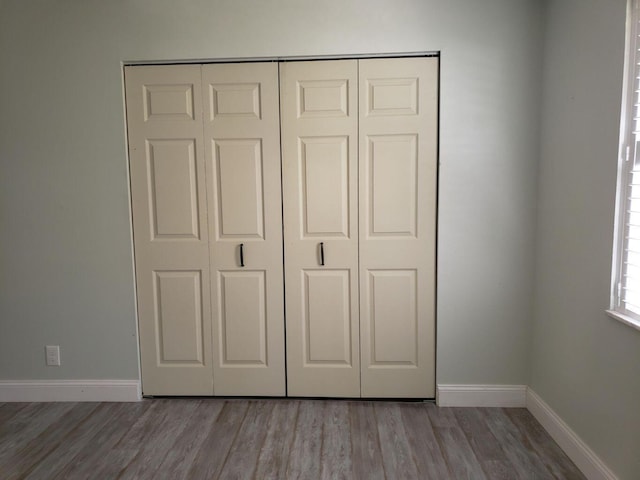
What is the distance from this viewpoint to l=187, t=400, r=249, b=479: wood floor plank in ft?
7.19

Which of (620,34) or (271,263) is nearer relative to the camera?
(620,34)

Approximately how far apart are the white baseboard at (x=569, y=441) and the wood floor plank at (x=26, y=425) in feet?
9.36

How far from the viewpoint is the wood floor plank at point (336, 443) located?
7.11 feet

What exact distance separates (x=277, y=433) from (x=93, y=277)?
153 cm

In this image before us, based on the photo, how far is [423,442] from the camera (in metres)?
2.40

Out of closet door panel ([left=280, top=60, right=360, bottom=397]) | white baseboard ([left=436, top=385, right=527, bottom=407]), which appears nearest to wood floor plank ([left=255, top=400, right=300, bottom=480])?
closet door panel ([left=280, top=60, right=360, bottom=397])

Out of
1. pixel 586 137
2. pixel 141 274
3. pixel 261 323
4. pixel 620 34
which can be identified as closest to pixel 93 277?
pixel 141 274

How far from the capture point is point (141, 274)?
113 inches

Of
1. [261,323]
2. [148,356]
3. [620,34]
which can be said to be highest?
[620,34]

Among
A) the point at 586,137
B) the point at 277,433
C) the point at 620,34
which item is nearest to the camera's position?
the point at 620,34

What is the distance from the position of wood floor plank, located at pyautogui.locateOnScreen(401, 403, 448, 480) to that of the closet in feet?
0.48

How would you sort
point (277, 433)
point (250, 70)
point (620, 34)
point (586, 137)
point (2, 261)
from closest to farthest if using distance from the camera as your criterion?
point (620, 34), point (586, 137), point (277, 433), point (250, 70), point (2, 261)

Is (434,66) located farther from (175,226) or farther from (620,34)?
(175,226)

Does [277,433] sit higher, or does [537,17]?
[537,17]
